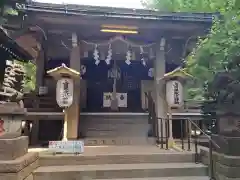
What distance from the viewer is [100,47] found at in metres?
11.9

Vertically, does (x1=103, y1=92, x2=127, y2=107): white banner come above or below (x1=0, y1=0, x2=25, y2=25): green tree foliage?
below

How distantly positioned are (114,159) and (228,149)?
3133mm

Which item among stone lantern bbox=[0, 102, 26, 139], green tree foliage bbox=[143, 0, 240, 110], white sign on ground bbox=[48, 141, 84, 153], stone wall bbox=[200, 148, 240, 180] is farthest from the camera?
white sign on ground bbox=[48, 141, 84, 153]

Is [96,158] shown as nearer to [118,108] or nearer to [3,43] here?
[3,43]

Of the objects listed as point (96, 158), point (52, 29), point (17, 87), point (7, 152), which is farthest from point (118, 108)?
point (7, 152)

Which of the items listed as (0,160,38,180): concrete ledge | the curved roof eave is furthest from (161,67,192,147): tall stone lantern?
(0,160,38,180): concrete ledge

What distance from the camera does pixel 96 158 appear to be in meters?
7.50

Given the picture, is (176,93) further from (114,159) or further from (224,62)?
(114,159)

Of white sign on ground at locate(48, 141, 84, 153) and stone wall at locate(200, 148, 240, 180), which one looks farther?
white sign on ground at locate(48, 141, 84, 153)

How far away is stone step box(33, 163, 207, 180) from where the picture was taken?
654cm

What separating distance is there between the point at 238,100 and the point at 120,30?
20.4 ft

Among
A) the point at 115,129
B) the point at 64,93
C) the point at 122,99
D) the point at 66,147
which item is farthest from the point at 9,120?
the point at 122,99

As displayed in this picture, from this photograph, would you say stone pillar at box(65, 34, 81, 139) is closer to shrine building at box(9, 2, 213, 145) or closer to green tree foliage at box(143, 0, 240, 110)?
shrine building at box(9, 2, 213, 145)

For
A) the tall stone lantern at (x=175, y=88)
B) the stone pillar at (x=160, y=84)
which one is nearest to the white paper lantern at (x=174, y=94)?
the tall stone lantern at (x=175, y=88)
